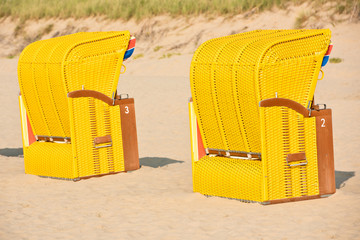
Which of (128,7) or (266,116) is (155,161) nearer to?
(266,116)

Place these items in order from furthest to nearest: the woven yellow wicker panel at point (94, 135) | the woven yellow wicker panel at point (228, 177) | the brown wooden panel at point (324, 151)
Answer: the woven yellow wicker panel at point (94, 135), the brown wooden panel at point (324, 151), the woven yellow wicker panel at point (228, 177)

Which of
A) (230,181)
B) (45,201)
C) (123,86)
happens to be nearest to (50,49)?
(45,201)

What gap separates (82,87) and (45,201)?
1.78 meters

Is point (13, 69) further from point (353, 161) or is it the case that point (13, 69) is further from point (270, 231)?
point (270, 231)

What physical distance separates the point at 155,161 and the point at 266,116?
4.22 meters

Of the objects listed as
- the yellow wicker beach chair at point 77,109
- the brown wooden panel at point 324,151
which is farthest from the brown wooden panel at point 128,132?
the brown wooden panel at point 324,151

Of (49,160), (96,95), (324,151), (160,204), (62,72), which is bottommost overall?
(160,204)

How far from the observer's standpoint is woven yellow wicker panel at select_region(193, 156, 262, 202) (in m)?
9.39

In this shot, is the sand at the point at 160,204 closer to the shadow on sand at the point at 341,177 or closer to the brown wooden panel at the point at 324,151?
the shadow on sand at the point at 341,177

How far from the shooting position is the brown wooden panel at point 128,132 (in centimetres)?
1172

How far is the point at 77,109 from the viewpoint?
11.1 meters

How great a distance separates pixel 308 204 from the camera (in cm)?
933

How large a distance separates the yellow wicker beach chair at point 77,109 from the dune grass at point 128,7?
61.4ft

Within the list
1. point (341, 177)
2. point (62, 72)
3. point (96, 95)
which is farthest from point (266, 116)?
point (62, 72)
